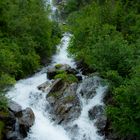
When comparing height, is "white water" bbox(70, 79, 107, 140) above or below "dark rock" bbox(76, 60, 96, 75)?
below

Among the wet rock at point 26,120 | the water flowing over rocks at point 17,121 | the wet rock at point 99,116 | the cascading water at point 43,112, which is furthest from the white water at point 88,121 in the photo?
the water flowing over rocks at point 17,121

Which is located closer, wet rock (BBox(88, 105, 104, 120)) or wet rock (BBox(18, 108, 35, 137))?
wet rock (BBox(18, 108, 35, 137))

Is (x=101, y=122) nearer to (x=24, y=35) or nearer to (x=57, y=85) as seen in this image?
(x=57, y=85)

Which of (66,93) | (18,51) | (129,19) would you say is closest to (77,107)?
(66,93)

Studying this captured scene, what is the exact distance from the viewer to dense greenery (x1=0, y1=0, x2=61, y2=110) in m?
28.5

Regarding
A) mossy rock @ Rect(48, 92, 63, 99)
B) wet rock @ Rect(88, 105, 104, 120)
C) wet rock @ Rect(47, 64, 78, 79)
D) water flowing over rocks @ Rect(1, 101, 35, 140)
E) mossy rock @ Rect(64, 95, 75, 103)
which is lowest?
water flowing over rocks @ Rect(1, 101, 35, 140)

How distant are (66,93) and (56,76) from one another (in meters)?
2.63

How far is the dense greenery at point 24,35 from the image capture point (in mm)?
28500

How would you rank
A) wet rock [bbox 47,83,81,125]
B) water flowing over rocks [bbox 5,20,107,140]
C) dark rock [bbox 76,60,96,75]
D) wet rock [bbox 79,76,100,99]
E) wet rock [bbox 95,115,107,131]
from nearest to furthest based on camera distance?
1. water flowing over rocks [bbox 5,20,107,140]
2. wet rock [bbox 95,115,107,131]
3. wet rock [bbox 47,83,81,125]
4. wet rock [bbox 79,76,100,99]
5. dark rock [bbox 76,60,96,75]

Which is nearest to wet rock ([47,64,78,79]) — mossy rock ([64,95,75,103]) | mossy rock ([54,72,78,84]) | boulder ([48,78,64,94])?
mossy rock ([54,72,78,84])

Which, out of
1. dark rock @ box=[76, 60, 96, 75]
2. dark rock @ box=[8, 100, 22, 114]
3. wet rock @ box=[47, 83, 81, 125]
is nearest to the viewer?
dark rock @ box=[8, 100, 22, 114]

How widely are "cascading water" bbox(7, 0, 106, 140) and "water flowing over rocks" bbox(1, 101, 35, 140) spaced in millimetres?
457

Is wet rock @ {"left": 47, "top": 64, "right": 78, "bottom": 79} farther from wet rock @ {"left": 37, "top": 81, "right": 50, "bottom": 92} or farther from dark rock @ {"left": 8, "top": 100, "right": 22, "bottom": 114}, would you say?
dark rock @ {"left": 8, "top": 100, "right": 22, "bottom": 114}

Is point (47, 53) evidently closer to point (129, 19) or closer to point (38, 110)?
point (129, 19)
